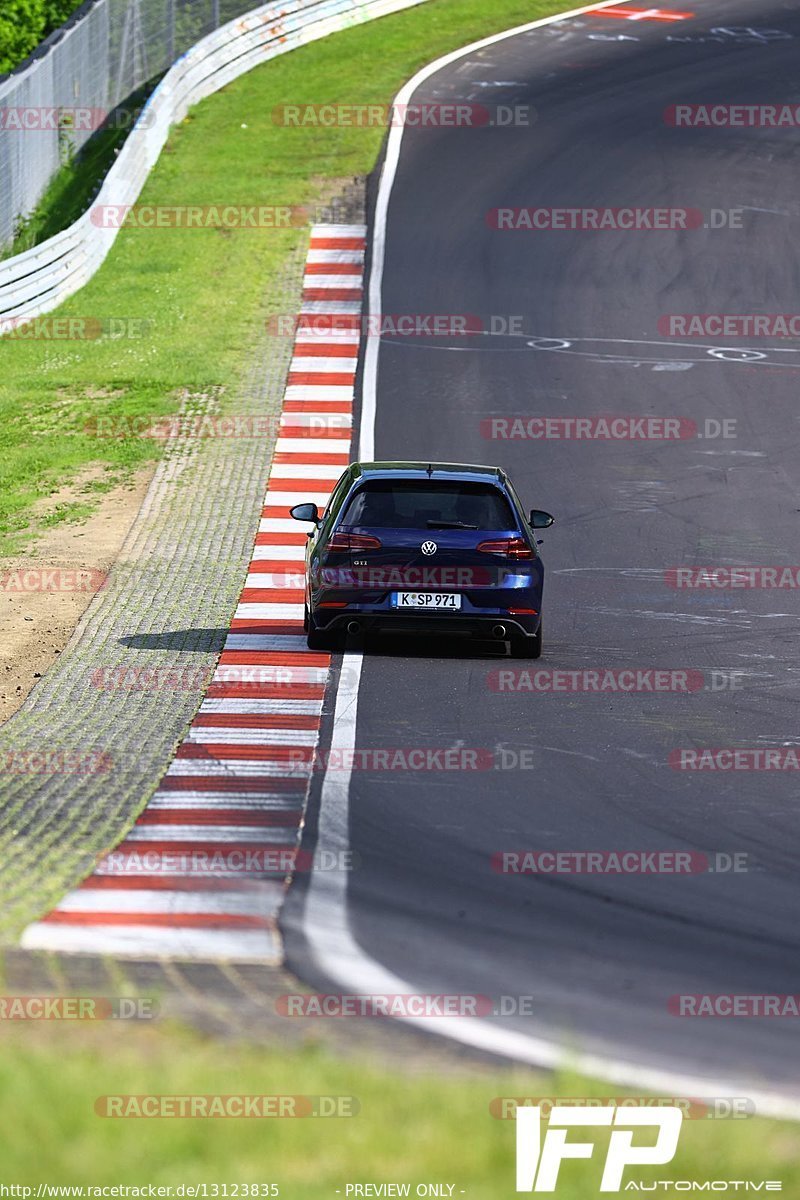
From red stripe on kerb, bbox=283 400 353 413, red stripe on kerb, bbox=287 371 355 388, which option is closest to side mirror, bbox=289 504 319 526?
red stripe on kerb, bbox=283 400 353 413

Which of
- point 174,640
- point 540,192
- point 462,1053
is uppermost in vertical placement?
point 540,192

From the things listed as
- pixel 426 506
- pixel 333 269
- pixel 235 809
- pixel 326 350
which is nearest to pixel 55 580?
pixel 426 506

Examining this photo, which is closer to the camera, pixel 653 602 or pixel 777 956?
pixel 777 956

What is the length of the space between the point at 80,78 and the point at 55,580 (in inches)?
772

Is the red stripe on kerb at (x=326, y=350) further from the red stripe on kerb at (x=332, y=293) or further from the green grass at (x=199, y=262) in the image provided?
the red stripe on kerb at (x=332, y=293)

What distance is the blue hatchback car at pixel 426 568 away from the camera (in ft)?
47.3

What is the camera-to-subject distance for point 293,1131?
5699 millimetres

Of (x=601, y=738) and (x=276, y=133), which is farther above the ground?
(x=276, y=133)

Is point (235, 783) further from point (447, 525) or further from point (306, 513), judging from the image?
point (306, 513)

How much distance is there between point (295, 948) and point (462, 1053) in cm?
136

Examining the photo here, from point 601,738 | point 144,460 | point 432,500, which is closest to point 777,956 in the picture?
point 601,738

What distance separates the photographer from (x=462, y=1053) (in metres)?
6.60

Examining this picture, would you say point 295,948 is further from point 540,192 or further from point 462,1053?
point 540,192

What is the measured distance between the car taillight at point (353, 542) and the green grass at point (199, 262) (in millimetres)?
5474
